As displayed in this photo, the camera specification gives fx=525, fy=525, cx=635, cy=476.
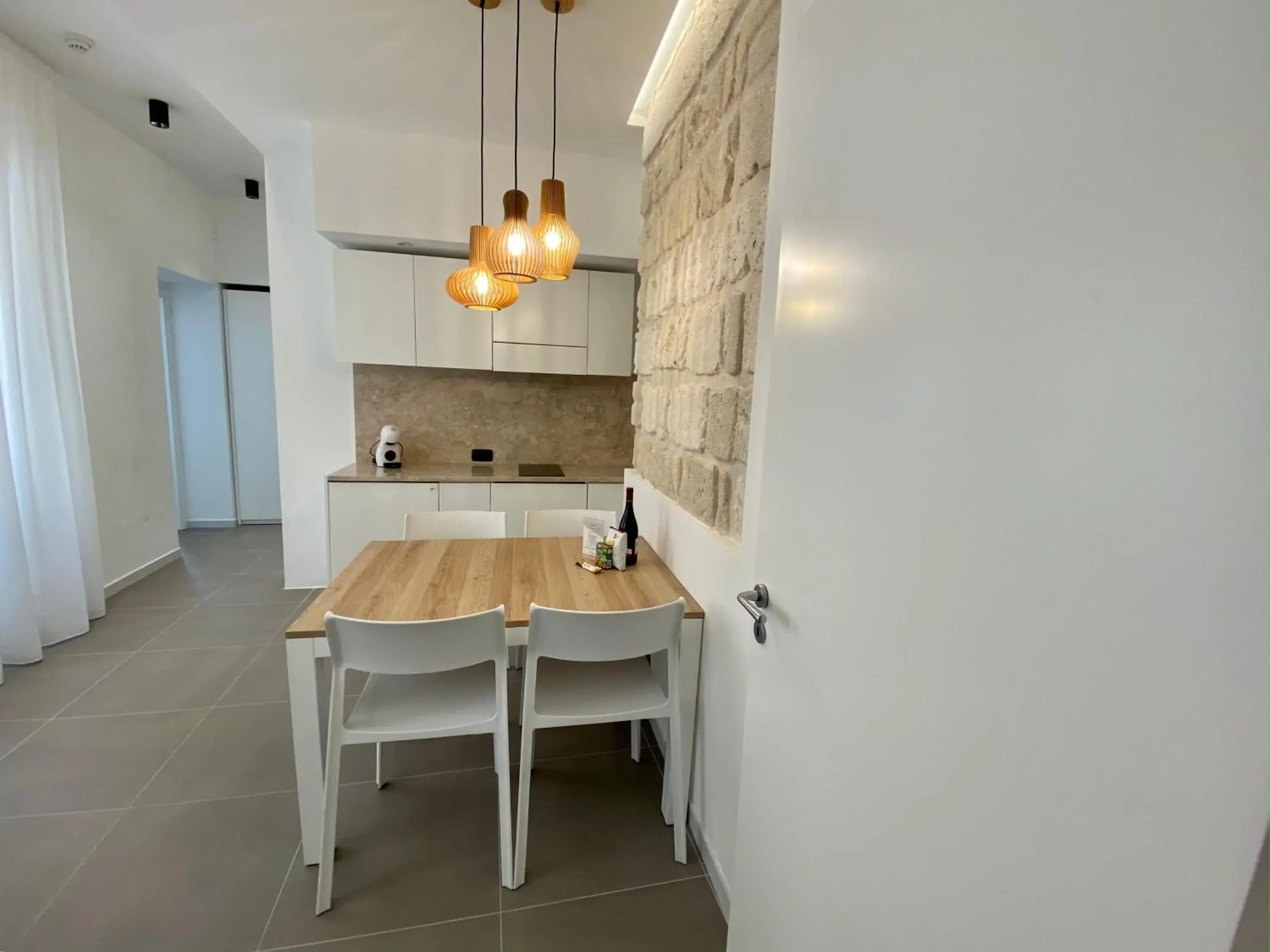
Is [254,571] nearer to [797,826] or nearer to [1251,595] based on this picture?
[797,826]

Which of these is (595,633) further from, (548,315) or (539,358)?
(548,315)

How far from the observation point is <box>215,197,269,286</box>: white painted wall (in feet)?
15.2

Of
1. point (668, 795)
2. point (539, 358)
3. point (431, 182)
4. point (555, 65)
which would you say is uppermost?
point (555, 65)

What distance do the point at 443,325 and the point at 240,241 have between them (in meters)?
2.90

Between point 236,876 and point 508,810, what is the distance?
Answer: 0.82 m

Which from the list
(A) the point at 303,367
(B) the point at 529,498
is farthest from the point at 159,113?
(B) the point at 529,498

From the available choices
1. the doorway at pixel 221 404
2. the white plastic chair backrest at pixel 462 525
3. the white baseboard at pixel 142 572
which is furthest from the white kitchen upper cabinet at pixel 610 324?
the white baseboard at pixel 142 572

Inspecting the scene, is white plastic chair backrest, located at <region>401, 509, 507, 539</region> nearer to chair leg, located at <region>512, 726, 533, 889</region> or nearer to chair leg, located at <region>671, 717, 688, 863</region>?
chair leg, located at <region>512, 726, 533, 889</region>

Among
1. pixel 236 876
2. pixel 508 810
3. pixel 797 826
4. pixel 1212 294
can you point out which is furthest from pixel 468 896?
pixel 1212 294

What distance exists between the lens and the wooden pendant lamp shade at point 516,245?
5.78 feet

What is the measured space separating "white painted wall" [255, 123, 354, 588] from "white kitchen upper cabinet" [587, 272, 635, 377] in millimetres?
1644

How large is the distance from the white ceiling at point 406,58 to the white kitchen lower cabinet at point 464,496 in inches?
79.3

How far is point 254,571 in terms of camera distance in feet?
12.8

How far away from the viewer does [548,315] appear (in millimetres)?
3451
